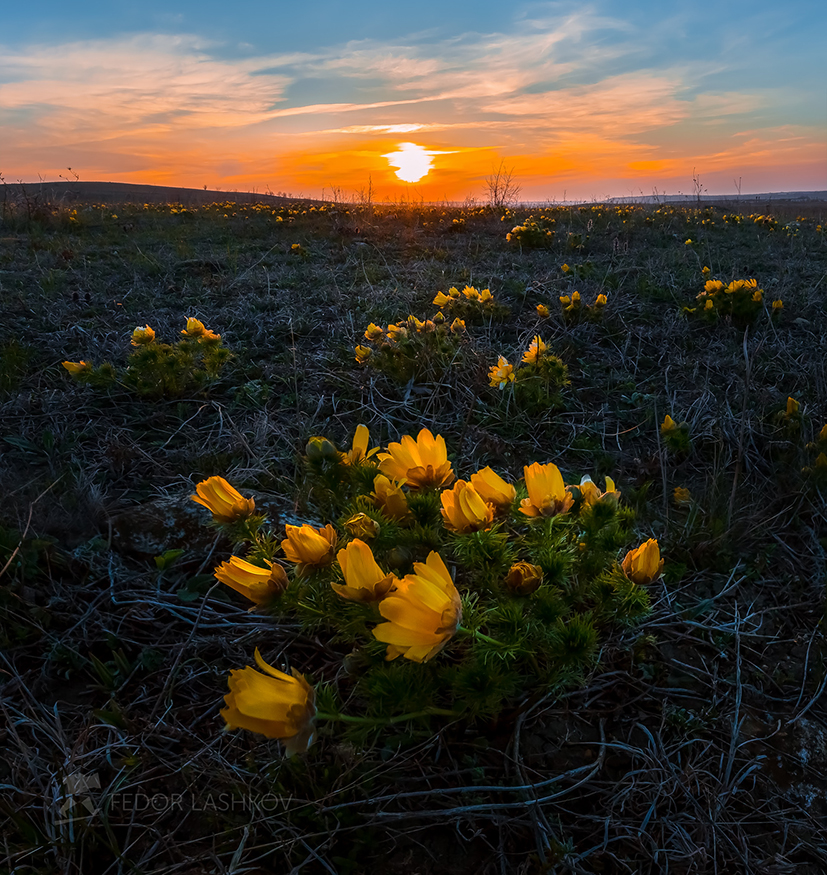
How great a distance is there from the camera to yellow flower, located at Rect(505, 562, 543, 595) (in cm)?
114

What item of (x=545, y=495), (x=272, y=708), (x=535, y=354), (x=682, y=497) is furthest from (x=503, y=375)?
(x=272, y=708)

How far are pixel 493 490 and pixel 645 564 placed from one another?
368mm

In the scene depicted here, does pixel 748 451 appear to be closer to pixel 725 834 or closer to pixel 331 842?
pixel 725 834

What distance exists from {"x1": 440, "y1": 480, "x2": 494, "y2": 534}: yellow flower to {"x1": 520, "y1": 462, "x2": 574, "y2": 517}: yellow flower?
0.14m

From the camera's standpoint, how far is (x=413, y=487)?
1.47m

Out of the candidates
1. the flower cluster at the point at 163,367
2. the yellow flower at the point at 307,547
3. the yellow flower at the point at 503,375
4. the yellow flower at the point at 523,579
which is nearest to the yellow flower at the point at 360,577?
the yellow flower at the point at 307,547

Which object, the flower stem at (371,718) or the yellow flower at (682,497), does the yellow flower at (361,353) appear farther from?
the flower stem at (371,718)

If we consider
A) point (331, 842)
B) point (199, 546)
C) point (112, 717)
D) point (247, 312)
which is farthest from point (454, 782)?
point (247, 312)

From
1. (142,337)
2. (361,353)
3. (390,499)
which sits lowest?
(390,499)

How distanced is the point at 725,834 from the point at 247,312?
15.3 ft

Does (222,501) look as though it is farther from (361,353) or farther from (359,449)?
(361,353)

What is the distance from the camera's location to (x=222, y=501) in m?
1.42

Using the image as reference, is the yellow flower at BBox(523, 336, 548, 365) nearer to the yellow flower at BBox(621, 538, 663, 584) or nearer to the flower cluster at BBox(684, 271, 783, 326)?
the flower cluster at BBox(684, 271, 783, 326)

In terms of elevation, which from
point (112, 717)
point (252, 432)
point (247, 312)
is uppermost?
point (247, 312)
